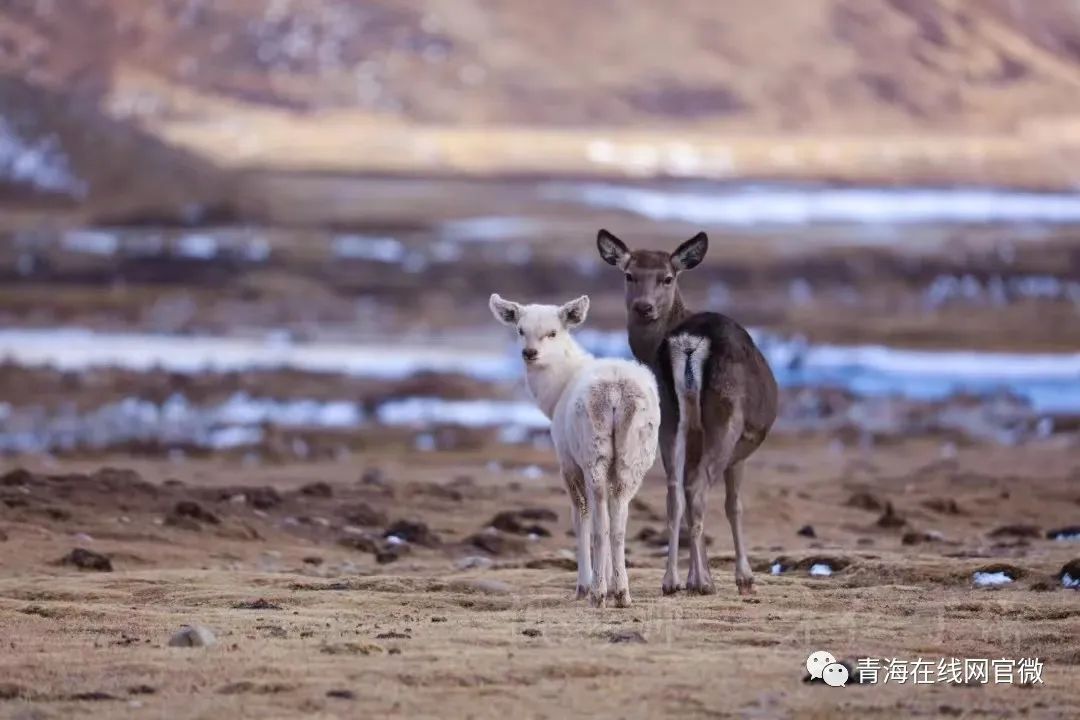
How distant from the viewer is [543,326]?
14.4m

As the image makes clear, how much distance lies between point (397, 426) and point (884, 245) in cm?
3377

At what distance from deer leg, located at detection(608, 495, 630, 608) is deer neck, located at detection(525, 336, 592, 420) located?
961 mm

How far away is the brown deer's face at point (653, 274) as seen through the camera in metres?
14.9

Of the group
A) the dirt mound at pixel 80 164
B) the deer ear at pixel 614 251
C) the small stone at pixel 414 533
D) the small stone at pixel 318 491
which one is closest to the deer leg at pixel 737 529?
the deer ear at pixel 614 251

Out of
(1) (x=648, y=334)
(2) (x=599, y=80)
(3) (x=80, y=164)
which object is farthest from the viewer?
(2) (x=599, y=80)

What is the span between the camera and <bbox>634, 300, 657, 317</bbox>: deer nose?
48.5 ft

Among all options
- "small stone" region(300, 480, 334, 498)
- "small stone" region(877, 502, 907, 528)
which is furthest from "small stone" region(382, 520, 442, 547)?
"small stone" region(877, 502, 907, 528)

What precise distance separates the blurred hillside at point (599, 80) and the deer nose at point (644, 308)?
7581 centimetres

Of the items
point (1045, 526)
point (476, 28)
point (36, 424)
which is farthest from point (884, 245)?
point (476, 28)

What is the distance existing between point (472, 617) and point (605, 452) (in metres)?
1.24

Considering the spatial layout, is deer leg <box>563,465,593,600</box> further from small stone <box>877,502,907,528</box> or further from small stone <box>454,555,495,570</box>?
small stone <box>877,502,907,528</box>

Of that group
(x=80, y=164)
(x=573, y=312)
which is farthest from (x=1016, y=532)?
(x=80, y=164)

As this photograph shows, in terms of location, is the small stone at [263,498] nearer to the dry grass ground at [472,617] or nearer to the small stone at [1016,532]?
the dry grass ground at [472,617]

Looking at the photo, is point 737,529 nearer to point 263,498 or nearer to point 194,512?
point 194,512
